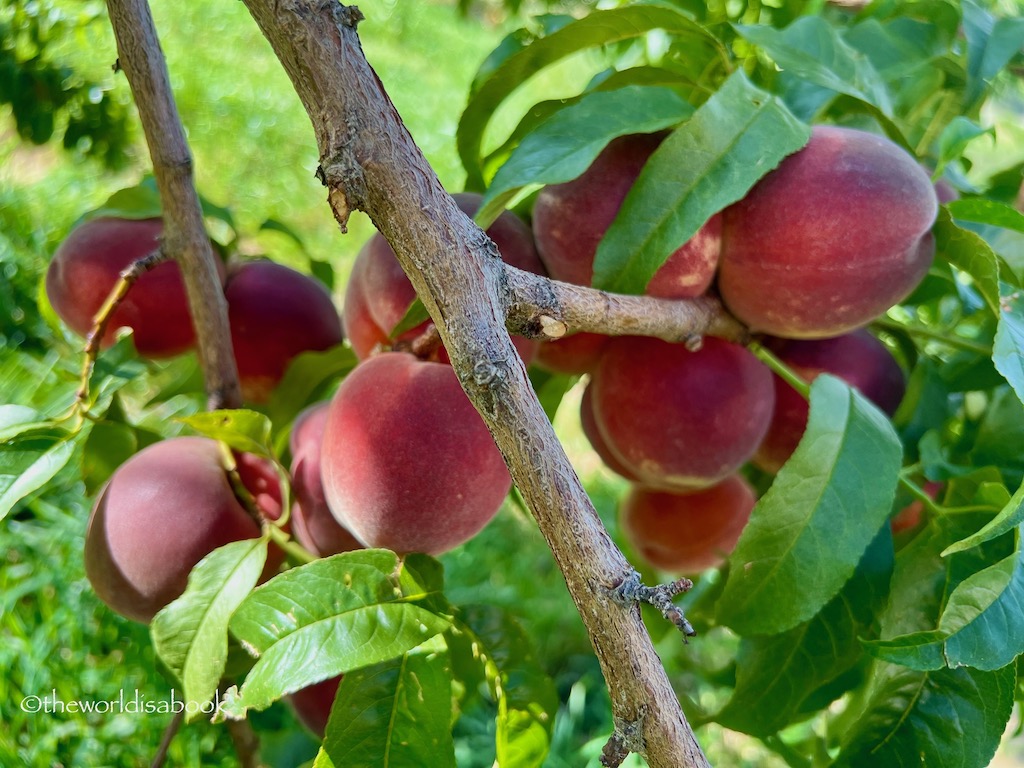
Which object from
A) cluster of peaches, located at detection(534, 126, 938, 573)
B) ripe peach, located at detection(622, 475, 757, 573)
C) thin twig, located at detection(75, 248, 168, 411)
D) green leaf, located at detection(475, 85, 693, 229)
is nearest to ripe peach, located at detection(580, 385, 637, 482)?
cluster of peaches, located at detection(534, 126, 938, 573)

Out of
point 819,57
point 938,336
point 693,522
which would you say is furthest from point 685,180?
point 693,522

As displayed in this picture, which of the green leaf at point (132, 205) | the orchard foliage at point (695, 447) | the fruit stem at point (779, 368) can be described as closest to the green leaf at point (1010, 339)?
the orchard foliage at point (695, 447)

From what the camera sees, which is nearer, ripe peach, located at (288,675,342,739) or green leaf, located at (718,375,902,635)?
green leaf, located at (718,375,902,635)

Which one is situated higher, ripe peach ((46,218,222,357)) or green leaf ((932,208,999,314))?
ripe peach ((46,218,222,357))

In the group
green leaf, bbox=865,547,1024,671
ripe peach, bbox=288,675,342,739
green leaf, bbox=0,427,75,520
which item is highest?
green leaf, bbox=0,427,75,520

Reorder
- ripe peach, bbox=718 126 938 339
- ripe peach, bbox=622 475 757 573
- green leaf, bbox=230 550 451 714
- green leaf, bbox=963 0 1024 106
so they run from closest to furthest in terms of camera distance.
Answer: green leaf, bbox=230 550 451 714
ripe peach, bbox=718 126 938 339
green leaf, bbox=963 0 1024 106
ripe peach, bbox=622 475 757 573

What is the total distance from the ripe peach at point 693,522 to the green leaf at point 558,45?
35cm

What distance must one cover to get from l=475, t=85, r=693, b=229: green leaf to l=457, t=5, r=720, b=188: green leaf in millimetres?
78

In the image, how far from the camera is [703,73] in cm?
66

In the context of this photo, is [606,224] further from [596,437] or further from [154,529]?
[154,529]

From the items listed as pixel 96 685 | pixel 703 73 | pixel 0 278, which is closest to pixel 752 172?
pixel 703 73

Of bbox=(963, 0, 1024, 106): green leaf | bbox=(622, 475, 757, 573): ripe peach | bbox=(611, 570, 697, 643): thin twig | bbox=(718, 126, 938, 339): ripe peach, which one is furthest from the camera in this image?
bbox=(622, 475, 757, 573): ripe peach

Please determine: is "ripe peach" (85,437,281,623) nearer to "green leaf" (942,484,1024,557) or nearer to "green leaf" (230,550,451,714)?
"green leaf" (230,550,451,714)

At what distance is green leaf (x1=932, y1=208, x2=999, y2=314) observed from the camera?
0.52 m
